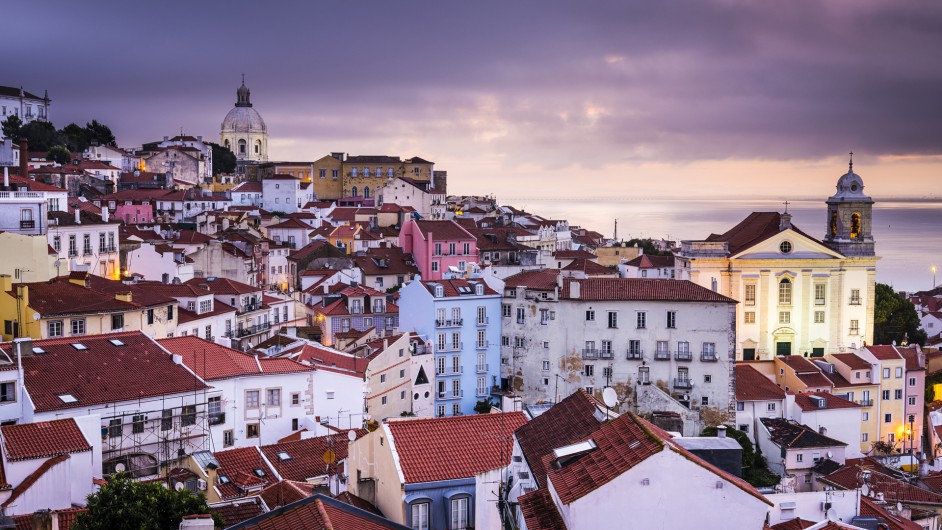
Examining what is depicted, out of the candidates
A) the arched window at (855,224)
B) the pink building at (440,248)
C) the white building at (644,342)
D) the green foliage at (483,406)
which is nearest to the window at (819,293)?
the arched window at (855,224)

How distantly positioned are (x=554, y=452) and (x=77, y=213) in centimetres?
3595

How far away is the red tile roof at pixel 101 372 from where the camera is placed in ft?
73.5

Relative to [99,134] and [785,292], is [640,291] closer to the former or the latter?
[785,292]

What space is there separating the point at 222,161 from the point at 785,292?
287 feet

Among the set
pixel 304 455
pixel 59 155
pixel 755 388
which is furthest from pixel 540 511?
pixel 59 155

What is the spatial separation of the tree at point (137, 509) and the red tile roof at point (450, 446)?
2832mm

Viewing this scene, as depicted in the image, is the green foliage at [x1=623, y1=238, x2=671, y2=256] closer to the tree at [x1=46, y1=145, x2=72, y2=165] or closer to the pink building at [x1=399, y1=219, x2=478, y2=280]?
the pink building at [x1=399, y1=219, x2=478, y2=280]

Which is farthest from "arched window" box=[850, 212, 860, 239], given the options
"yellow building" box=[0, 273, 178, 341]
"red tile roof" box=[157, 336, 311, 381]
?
"yellow building" box=[0, 273, 178, 341]

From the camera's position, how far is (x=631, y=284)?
135ft

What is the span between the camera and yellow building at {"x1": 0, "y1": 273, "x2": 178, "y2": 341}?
1124 inches

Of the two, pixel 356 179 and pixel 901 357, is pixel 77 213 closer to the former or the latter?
pixel 901 357

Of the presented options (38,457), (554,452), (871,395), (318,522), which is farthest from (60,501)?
(871,395)

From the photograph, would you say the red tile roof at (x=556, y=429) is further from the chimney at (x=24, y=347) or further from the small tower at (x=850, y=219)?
the small tower at (x=850, y=219)

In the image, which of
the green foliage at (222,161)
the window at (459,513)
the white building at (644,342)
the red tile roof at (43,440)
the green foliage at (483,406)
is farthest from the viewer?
the green foliage at (222,161)
